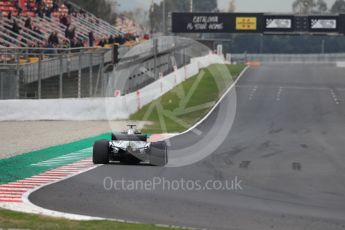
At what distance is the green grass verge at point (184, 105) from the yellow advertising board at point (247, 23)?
58.6 feet

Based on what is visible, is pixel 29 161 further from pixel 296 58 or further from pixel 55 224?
pixel 296 58

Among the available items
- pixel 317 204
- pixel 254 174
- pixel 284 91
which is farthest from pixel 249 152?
pixel 284 91

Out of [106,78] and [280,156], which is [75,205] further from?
[106,78]

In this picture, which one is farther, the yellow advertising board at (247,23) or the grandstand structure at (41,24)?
the yellow advertising board at (247,23)

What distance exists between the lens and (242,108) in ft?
140

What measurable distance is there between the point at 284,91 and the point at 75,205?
40619 mm

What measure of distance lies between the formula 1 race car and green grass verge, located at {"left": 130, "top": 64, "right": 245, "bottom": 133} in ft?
41.5

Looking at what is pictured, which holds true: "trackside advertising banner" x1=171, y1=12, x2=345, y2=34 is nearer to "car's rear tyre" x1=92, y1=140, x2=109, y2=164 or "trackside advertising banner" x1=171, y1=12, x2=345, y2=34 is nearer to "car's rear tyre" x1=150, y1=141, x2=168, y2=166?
"car's rear tyre" x1=150, y1=141, x2=168, y2=166

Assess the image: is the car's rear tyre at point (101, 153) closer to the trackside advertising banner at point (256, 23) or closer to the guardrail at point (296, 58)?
the trackside advertising banner at point (256, 23)

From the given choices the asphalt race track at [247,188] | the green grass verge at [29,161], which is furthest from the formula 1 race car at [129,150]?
the green grass verge at [29,161]

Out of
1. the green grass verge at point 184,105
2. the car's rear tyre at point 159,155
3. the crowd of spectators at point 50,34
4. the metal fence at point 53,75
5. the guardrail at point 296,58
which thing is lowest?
the green grass verge at point 184,105

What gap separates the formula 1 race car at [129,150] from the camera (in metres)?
18.8

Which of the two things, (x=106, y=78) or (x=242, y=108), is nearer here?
(x=106, y=78)

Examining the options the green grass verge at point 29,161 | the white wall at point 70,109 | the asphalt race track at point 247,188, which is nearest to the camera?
the asphalt race track at point 247,188
